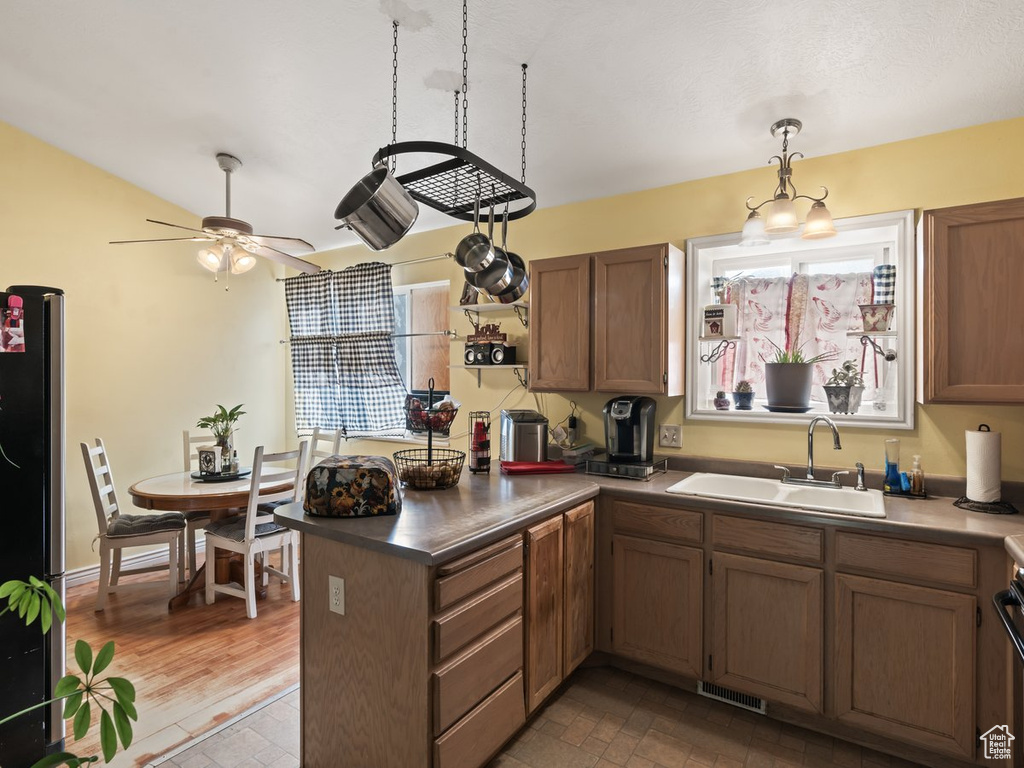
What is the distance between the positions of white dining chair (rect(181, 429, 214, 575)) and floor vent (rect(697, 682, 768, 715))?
2880 millimetres

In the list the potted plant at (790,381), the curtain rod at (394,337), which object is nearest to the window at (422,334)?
the curtain rod at (394,337)

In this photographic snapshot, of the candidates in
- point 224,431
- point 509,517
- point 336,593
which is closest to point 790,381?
point 509,517

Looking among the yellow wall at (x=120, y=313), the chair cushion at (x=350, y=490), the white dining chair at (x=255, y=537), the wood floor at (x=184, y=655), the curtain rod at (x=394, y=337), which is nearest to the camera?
the chair cushion at (x=350, y=490)

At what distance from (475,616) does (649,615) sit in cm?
99

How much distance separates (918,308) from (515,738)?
7.79 feet

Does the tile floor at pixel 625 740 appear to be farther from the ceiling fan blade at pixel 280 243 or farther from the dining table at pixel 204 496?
the ceiling fan blade at pixel 280 243

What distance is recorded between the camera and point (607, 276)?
2.76m

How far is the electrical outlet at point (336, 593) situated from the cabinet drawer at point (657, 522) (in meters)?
1.23

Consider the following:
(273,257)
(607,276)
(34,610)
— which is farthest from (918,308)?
(273,257)

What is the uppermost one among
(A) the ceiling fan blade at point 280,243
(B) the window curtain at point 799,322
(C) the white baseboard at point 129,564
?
(A) the ceiling fan blade at point 280,243

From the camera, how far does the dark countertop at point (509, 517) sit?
5.34 feet

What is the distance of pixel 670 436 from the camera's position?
9.55 feet

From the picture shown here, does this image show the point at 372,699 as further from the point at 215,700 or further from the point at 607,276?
the point at 607,276

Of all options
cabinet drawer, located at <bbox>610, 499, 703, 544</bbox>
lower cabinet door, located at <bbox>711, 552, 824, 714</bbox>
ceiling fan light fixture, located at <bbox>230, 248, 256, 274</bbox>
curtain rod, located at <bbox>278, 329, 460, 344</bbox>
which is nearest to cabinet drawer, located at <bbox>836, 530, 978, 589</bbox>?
lower cabinet door, located at <bbox>711, 552, 824, 714</bbox>
